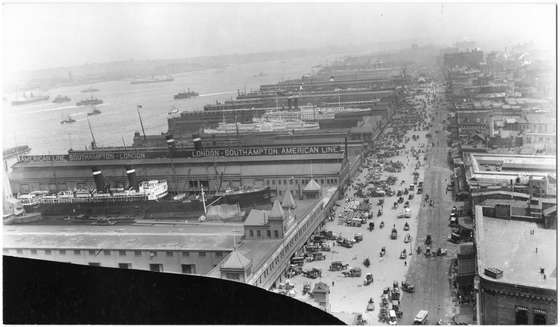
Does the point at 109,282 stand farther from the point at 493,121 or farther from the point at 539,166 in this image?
the point at 493,121

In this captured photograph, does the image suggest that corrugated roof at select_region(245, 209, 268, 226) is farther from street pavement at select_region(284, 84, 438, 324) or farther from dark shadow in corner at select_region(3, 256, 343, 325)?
dark shadow in corner at select_region(3, 256, 343, 325)

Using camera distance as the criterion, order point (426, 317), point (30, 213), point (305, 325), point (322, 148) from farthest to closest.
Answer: point (322, 148) < point (30, 213) < point (426, 317) < point (305, 325)

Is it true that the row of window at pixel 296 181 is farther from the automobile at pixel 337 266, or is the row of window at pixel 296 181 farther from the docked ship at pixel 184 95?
the docked ship at pixel 184 95

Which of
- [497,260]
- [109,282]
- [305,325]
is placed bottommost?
[497,260]

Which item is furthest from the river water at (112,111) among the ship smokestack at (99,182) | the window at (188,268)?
the window at (188,268)

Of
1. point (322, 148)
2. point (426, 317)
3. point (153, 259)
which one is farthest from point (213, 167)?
point (426, 317)

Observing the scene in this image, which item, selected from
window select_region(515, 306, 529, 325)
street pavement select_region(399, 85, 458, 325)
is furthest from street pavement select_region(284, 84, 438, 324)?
window select_region(515, 306, 529, 325)

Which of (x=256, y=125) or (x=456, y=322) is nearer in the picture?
(x=456, y=322)
